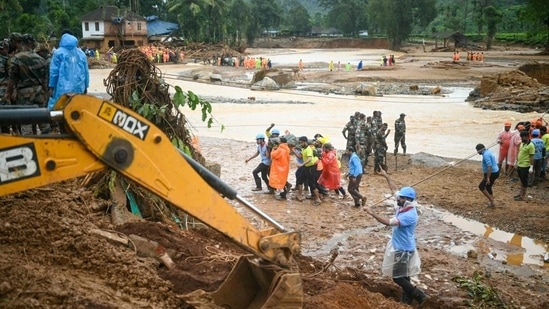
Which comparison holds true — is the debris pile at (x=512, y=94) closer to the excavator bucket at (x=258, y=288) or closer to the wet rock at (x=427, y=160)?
the wet rock at (x=427, y=160)

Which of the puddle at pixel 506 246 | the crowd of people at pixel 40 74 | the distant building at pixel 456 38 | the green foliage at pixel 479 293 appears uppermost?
the distant building at pixel 456 38

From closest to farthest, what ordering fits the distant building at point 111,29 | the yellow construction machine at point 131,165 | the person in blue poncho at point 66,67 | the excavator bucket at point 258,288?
the yellow construction machine at point 131,165 < the excavator bucket at point 258,288 < the person in blue poncho at point 66,67 < the distant building at point 111,29

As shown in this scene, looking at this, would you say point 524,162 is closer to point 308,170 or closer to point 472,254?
point 472,254

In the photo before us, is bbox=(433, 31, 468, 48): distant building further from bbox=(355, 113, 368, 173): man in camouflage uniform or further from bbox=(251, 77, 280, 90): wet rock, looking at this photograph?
bbox=(355, 113, 368, 173): man in camouflage uniform

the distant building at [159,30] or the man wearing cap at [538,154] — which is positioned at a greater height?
the distant building at [159,30]

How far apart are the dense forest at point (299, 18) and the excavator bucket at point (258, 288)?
42.5 m

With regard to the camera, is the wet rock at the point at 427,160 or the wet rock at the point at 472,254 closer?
the wet rock at the point at 472,254

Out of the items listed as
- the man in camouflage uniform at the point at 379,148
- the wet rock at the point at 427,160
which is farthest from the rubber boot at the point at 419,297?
the wet rock at the point at 427,160

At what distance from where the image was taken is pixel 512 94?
100 ft

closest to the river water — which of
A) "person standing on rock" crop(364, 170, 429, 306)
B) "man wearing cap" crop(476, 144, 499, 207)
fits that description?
"man wearing cap" crop(476, 144, 499, 207)

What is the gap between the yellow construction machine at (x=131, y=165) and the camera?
379 cm

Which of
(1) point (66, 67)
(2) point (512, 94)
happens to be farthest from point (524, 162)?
(2) point (512, 94)

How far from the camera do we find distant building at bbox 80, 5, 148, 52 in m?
60.7

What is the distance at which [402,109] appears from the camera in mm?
29703
